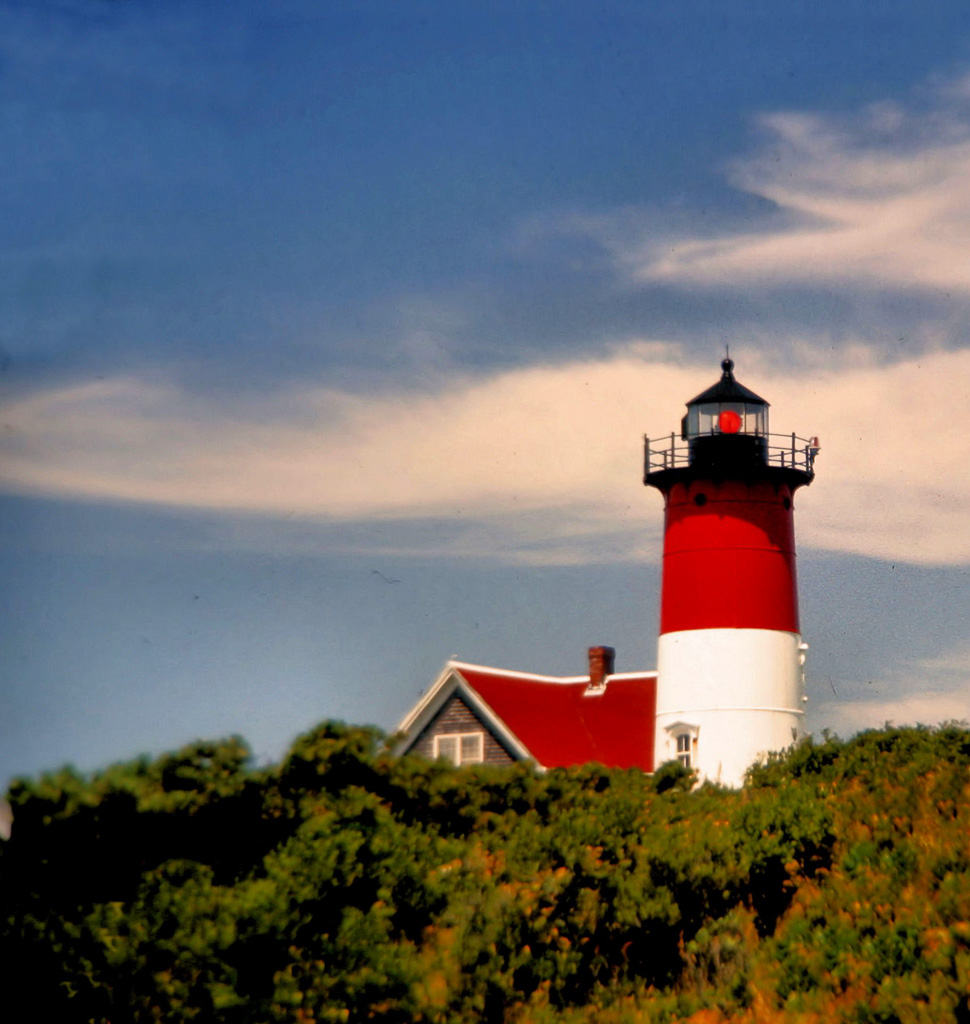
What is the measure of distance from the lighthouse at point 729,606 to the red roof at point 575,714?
2659 millimetres

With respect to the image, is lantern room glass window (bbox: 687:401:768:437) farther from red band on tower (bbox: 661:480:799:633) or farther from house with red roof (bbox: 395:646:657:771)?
house with red roof (bbox: 395:646:657:771)

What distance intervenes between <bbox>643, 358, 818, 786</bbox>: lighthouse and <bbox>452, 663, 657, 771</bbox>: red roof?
2.66 metres

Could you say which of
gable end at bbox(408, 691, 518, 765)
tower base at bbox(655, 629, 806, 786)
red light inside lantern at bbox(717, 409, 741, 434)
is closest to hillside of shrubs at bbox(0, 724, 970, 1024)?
tower base at bbox(655, 629, 806, 786)

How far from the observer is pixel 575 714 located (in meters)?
34.2

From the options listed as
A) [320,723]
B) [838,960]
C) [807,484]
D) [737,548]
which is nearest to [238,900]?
[320,723]

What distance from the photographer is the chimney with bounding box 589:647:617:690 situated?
35.1m

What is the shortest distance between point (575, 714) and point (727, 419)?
804cm

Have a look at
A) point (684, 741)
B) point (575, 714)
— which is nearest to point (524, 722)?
point (575, 714)

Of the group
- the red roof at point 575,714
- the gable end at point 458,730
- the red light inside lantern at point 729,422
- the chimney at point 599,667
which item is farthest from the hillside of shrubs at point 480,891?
the chimney at point 599,667

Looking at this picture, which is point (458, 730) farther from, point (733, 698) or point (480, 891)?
point (480, 891)

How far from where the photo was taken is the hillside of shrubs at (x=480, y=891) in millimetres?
10641

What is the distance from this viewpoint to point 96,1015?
10.4 m

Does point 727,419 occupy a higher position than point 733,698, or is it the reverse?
point 727,419

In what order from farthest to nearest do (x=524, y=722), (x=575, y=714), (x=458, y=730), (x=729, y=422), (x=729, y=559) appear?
(x=575, y=714), (x=524, y=722), (x=458, y=730), (x=729, y=422), (x=729, y=559)
